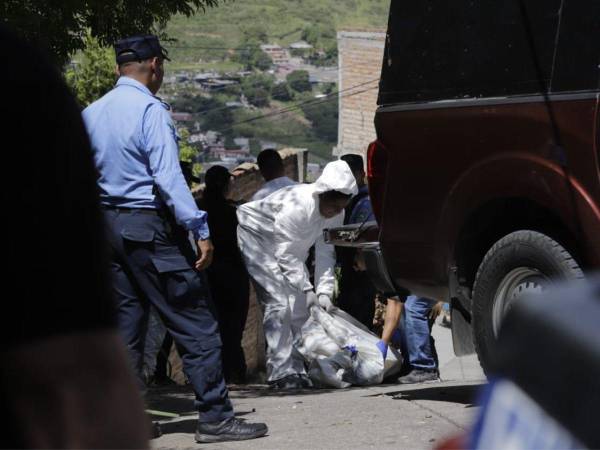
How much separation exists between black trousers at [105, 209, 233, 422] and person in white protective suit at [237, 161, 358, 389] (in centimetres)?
276

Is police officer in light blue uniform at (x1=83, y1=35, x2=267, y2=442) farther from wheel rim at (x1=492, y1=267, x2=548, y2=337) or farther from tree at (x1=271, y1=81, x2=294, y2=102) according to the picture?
tree at (x1=271, y1=81, x2=294, y2=102)

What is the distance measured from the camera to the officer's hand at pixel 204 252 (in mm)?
5883

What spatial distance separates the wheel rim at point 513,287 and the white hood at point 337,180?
9.17 feet

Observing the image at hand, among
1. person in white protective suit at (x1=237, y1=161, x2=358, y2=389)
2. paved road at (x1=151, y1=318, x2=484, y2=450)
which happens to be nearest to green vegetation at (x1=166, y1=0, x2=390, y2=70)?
person in white protective suit at (x1=237, y1=161, x2=358, y2=389)

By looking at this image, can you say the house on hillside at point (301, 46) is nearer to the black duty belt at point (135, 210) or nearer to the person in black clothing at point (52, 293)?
the black duty belt at point (135, 210)

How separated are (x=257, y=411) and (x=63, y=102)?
17.9ft

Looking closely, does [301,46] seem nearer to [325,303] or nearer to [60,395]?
[325,303]

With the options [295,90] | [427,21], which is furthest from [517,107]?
[295,90]

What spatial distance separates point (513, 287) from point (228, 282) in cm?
422

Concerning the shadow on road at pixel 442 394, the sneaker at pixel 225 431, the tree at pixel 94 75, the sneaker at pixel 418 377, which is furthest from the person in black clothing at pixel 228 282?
the tree at pixel 94 75

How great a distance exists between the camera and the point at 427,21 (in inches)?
256

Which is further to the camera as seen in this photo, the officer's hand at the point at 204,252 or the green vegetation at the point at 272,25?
the green vegetation at the point at 272,25

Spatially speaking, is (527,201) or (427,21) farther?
(427,21)

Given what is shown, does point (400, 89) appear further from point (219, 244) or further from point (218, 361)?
point (219, 244)
